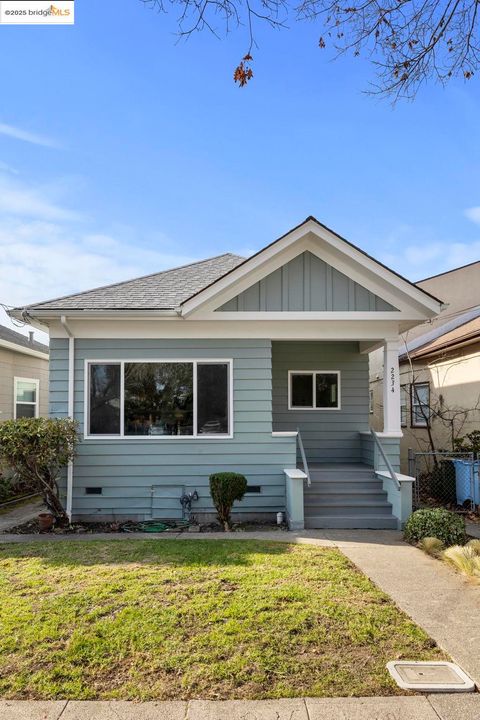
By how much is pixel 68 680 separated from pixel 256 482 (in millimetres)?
5553

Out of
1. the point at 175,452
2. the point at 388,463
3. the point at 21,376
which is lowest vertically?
the point at 388,463

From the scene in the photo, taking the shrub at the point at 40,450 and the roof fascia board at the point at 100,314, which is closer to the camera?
the shrub at the point at 40,450

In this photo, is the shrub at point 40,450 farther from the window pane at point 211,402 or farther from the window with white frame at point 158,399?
the window pane at point 211,402

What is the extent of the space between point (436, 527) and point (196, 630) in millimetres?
4263

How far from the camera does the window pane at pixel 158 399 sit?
28.7 feet

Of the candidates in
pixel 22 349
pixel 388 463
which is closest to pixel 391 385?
pixel 388 463

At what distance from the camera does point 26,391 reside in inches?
569

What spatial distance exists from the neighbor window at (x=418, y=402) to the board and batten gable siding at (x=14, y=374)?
10.9 meters

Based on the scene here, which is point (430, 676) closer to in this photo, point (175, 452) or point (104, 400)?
point (175, 452)

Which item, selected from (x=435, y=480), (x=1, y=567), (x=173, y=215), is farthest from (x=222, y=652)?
(x=173, y=215)

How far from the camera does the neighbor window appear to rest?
1365 centimetres

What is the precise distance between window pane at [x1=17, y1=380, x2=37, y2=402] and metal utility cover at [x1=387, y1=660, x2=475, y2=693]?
12837 millimetres

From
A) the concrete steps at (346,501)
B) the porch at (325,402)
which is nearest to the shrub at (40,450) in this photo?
the concrete steps at (346,501)

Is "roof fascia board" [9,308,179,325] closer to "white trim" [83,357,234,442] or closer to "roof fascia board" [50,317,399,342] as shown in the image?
"roof fascia board" [50,317,399,342]
